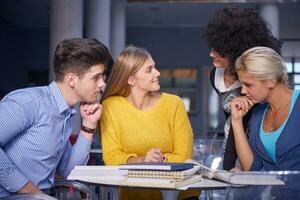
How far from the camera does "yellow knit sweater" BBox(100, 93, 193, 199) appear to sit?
2.46 m

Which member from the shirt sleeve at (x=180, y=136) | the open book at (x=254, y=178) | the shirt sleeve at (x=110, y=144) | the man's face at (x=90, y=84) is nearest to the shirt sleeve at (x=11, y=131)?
the man's face at (x=90, y=84)

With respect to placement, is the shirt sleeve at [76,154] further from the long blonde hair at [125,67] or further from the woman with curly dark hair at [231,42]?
the woman with curly dark hair at [231,42]

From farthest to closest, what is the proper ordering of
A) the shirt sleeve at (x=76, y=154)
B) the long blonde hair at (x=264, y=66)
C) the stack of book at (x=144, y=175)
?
1. the shirt sleeve at (x=76, y=154)
2. the long blonde hair at (x=264, y=66)
3. the stack of book at (x=144, y=175)

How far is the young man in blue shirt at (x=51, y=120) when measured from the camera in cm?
203

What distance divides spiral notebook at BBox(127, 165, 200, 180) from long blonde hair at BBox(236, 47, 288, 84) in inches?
21.9

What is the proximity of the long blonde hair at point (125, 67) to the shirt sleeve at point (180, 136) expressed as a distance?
11.6 inches

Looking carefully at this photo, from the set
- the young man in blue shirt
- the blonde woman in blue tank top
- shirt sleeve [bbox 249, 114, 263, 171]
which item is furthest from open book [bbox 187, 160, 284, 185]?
the young man in blue shirt

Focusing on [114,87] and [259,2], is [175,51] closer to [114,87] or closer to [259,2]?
[259,2]

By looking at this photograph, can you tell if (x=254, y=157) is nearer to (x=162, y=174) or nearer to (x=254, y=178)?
(x=254, y=178)

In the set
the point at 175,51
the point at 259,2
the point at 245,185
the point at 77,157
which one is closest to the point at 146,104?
the point at 77,157

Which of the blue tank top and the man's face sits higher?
the man's face

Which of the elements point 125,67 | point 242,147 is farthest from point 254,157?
point 125,67

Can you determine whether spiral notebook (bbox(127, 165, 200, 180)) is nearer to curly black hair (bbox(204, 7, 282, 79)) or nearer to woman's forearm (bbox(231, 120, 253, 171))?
woman's forearm (bbox(231, 120, 253, 171))

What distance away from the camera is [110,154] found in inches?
95.7
